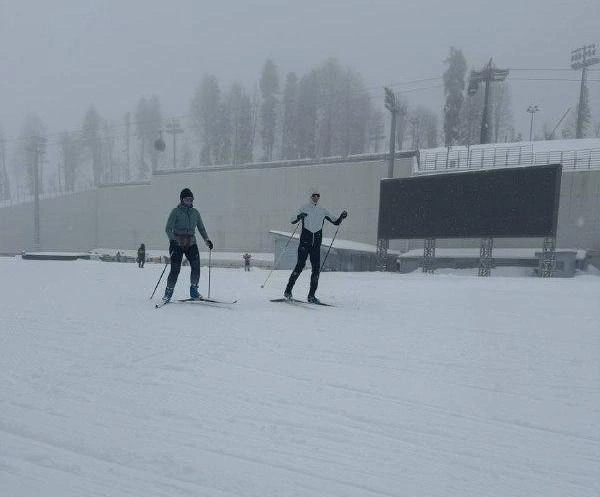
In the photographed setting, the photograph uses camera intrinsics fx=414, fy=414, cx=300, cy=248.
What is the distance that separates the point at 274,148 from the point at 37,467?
68.1 metres

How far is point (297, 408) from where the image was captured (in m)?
2.43

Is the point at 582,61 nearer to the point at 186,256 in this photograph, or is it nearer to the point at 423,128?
the point at 423,128

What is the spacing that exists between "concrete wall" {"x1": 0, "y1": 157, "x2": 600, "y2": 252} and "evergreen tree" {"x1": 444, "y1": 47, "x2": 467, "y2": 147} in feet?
82.1

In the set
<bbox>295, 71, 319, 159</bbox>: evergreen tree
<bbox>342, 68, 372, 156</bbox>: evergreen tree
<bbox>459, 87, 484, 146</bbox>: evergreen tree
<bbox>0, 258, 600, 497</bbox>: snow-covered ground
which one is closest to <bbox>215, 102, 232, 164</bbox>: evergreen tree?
<bbox>295, 71, 319, 159</bbox>: evergreen tree

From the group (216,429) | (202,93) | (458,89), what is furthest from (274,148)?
(216,429)

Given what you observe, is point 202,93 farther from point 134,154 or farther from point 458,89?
point 458,89

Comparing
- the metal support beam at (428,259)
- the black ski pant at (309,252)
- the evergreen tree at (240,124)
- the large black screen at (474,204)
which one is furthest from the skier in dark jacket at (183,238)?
the evergreen tree at (240,124)

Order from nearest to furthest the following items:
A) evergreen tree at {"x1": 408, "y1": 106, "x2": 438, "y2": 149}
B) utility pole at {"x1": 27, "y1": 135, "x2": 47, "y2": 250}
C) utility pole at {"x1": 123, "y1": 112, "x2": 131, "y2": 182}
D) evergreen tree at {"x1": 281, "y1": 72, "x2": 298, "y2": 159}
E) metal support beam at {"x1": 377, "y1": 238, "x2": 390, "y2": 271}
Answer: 1. metal support beam at {"x1": 377, "y1": 238, "x2": 390, "y2": 271}
2. utility pole at {"x1": 27, "y1": 135, "x2": 47, "y2": 250}
3. evergreen tree at {"x1": 281, "y1": 72, "x2": 298, "y2": 159}
4. evergreen tree at {"x1": 408, "y1": 106, "x2": 438, "y2": 149}
5. utility pole at {"x1": 123, "y1": 112, "x2": 131, "y2": 182}

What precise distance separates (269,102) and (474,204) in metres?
49.4

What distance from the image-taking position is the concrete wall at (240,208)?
27.0 meters

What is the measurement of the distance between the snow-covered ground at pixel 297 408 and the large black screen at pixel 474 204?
51.0ft

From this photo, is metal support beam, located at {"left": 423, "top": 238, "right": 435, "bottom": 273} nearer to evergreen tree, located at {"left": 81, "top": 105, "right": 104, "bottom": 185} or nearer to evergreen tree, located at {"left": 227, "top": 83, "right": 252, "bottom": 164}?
evergreen tree, located at {"left": 227, "top": 83, "right": 252, "bottom": 164}

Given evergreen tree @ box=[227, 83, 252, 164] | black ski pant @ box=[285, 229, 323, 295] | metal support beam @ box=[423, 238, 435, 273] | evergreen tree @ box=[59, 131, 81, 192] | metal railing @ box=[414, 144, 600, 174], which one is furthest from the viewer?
evergreen tree @ box=[59, 131, 81, 192]

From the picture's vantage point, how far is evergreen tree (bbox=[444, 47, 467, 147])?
181ft
